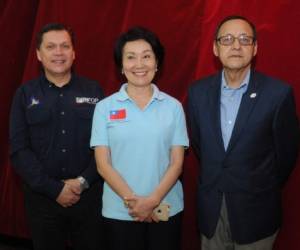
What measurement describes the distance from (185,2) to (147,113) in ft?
2.92

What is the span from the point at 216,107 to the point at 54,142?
0.82 m

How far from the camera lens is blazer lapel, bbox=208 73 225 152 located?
1.80m

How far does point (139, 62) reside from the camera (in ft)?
6.04

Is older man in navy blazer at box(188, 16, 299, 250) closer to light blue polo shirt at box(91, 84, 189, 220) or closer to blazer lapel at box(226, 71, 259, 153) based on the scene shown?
blazer lapel at box(226, 71, 259, 153)

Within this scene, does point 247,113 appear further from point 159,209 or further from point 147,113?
point 159,209

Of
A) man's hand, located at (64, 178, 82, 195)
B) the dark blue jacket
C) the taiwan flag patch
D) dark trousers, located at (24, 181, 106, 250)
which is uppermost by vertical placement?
the taiwan flag patch

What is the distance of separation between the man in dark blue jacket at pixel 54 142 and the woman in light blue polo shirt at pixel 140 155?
0.24 m

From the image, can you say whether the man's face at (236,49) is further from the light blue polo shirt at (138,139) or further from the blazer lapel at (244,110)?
the light blue polo shirt at (138,139)

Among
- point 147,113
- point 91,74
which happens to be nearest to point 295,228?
point 147,113

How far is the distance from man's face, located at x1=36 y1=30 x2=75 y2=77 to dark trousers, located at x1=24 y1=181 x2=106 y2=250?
623 mm

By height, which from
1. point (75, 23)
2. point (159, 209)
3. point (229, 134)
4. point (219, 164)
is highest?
point (75, 23)

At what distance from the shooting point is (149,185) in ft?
6.02

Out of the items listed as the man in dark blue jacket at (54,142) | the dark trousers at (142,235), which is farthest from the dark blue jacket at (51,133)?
the dark trousers at (142,235)

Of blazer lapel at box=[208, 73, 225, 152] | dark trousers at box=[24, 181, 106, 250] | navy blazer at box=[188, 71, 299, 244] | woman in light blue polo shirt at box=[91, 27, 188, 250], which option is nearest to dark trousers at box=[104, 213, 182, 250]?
woman in light blue polo shirt at box=[91, 27, 188, 250]
